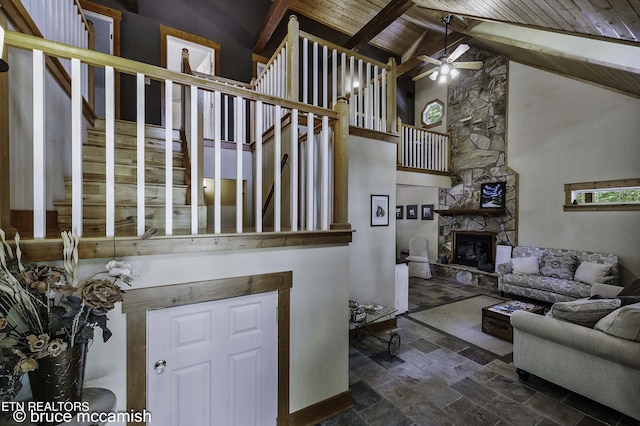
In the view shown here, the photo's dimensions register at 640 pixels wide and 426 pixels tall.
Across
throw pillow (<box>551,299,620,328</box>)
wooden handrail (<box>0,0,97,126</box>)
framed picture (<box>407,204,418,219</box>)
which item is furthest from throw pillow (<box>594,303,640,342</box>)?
framed picture (<box>407,204,418,219</box>)

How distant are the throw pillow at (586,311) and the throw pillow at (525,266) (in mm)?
3042

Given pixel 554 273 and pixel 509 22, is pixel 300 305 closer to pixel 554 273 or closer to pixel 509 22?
pixel 509 22

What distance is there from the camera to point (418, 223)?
8305 mm

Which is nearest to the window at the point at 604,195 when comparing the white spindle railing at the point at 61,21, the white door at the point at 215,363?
the white door at the point at 215,363

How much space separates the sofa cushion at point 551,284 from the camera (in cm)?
444

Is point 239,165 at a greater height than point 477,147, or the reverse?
point 477,147

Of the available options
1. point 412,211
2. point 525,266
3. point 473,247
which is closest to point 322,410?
point 525,266

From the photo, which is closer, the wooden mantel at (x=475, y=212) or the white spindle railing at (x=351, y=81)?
the white spindle railing at (x=351, y=81)

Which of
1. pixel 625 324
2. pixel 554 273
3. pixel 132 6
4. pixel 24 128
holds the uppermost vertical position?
pixel 132 6

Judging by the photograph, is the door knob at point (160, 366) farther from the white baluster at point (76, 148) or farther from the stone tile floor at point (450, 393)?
the stone tile floor at point (450, 393)

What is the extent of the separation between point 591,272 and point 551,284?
611 millimetres

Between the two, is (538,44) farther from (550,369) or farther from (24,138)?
(24,138)

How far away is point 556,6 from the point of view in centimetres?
258

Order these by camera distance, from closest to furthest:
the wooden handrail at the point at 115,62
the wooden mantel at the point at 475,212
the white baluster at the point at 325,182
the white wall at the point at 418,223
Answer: the wooden handrail at the point at 115,62
the white baluster at the point at 325,182
the wooden mantel at the point at 475,212
the white wall at the point at 418,223
